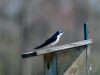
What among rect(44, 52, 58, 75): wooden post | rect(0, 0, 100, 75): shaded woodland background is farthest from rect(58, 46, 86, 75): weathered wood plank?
rect(0, 0, 100, 75): shaded woodland background

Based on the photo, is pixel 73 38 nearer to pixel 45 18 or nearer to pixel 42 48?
pixel 45 18

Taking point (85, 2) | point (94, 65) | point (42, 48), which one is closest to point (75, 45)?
point (42, 48)

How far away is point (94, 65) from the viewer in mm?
8406

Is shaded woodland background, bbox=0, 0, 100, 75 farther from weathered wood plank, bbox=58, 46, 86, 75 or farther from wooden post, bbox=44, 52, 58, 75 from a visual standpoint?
wooden post, bbox=44, 52, 58, 75

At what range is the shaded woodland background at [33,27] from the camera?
28.6 feet

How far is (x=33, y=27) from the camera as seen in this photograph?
895cm

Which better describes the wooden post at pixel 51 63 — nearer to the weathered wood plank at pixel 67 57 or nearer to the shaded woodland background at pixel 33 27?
the weathered wood plank at pixel 67 57

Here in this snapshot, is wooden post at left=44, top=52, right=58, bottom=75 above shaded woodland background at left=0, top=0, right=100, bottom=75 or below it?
below

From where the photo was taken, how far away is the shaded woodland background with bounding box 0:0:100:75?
343 inches

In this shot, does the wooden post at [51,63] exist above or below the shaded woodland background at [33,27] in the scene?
below

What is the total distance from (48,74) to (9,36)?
398cm

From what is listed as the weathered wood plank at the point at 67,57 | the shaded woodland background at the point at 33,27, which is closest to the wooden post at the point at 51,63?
the weathered wood plank at the point at 67,57

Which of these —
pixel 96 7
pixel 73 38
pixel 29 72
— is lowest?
pixel 29 72

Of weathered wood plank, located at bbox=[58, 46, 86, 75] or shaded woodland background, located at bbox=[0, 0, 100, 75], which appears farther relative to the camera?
shaded woodland background, located at bbox=[0, 0, 100, 75]
